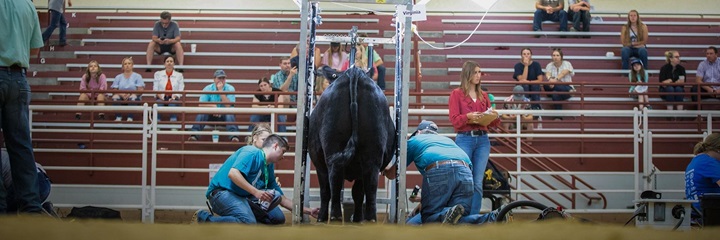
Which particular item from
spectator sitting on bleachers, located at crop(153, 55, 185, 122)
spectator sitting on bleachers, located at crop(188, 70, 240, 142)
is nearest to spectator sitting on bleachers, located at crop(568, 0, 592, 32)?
spectator sitting on bleachers, located at crop(188, 70, 240, 142)

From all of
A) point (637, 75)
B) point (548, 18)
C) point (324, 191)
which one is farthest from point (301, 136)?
point (548, 18)

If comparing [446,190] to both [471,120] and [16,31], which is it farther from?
[16,31]

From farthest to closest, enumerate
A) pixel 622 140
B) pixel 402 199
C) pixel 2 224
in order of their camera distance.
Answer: pixel 622 140 → pixel 402 199 → pixel 2 224

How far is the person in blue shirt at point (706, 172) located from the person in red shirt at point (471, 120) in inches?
67.7

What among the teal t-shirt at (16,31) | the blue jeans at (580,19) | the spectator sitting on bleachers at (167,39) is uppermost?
the blue jeans at (580,19)

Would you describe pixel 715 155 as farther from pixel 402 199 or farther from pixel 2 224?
pixel 2 224

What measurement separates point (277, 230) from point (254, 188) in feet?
12.2

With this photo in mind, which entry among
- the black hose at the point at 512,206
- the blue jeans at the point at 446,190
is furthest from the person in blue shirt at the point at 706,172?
the black hose at the point at 512,206

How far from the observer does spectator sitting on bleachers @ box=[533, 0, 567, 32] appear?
54.7ft

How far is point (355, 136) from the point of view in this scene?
5.76 meters

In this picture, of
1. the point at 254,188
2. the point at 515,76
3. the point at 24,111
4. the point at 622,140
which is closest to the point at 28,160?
the point at 24,111

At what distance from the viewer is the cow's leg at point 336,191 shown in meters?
5.84

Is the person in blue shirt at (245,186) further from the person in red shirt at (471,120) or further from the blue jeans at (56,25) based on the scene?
the blue jeans at (56,25)

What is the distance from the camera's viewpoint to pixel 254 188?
6.96 meters
